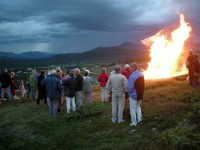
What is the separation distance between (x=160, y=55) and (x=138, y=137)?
28.8m

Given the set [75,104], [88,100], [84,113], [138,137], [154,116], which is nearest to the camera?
[138,137]

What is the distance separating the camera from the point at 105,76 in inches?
864

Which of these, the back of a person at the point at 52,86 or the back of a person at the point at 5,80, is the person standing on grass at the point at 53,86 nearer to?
the back of a person at the point at 52,86

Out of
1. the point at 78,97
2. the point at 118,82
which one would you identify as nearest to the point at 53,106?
the point at 78,97

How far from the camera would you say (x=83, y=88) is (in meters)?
20.4

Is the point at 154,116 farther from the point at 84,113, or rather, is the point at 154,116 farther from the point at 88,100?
the point at 88,100

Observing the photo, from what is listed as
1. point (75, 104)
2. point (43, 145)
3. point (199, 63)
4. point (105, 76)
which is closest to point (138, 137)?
point (43, 145)

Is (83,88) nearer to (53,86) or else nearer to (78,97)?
(78,97)

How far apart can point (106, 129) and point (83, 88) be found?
21.0 ft

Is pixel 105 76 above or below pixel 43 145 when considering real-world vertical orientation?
above

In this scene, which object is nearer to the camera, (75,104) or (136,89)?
(136,89)

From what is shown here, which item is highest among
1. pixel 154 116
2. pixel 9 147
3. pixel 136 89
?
pixel 136 89

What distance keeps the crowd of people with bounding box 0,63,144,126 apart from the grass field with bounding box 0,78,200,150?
825 millimetres

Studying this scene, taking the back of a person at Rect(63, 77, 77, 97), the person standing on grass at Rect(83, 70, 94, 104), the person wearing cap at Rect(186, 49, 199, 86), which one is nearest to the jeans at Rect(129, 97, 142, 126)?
the back of a person at Rect(63, 77, 77, 97)
